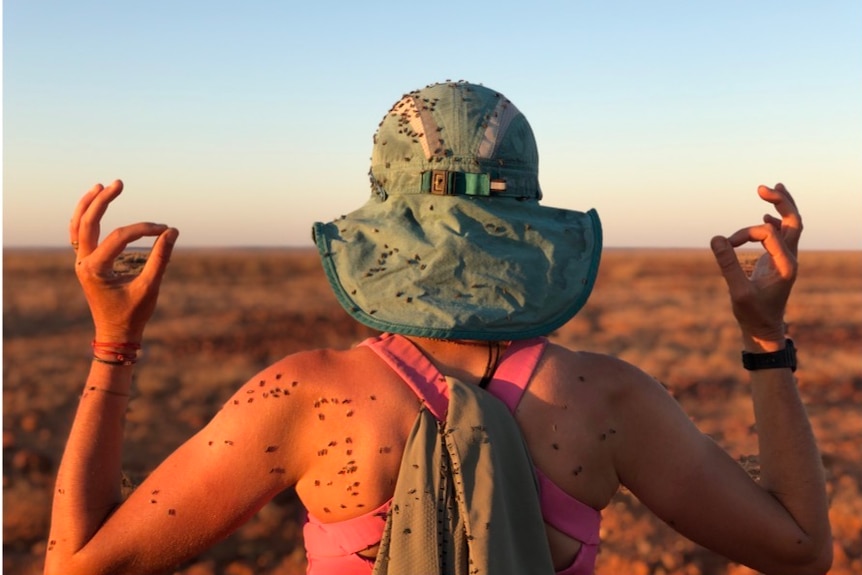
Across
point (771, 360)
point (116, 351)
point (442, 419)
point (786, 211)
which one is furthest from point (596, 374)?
point (116, 351)

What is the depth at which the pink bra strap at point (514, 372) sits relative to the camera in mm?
1795

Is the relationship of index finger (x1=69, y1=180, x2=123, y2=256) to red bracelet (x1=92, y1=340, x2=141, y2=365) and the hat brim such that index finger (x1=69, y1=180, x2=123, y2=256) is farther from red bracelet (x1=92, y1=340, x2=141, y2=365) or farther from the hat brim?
the hat brim

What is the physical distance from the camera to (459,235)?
1840 mm

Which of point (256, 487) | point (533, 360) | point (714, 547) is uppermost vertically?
point (533, 360)

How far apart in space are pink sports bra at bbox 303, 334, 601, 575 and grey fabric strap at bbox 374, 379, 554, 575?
4 centimetres

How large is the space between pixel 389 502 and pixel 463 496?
151mm

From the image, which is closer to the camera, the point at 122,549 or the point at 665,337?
the point at 122,549

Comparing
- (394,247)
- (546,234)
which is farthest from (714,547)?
(394,247)

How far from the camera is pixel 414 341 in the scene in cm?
184

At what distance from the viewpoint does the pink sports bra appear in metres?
1.78

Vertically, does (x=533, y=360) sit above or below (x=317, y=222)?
below

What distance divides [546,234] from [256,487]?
79 centimetres

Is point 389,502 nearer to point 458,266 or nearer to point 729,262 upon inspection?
point 458,266

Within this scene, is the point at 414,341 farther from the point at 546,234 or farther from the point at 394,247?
the point at 546,234
